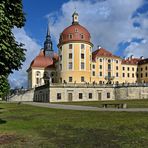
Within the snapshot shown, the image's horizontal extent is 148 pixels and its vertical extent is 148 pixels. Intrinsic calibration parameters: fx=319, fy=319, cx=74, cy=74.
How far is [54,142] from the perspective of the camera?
44.3 ft

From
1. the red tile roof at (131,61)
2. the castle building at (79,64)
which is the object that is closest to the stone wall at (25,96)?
the castle building at (79,64)

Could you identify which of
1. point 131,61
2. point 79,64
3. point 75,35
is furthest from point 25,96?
point 131,61

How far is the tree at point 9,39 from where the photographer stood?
667 inches

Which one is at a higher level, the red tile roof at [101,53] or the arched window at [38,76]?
the red tile roof at [101,53]

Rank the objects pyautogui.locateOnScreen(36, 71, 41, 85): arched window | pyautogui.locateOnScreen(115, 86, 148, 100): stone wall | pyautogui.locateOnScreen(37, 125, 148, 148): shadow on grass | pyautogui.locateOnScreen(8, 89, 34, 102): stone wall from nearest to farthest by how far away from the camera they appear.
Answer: pyautogui.locateOnScreen(37, 125, 148, 148): shadow on grass < pyautogui.locateOnScreen(115, 86, 148, 100): stone wall < pyautogui.locateOnScreen(8, 89, 34, 102): stone wall < pyautogui.locateOnScreen(36, 71, 41, 85): arched window

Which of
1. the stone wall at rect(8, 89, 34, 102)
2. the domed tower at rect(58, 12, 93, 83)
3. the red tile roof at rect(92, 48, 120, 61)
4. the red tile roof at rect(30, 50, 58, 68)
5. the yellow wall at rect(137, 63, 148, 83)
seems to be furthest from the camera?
the yellow wall at rect(137, 63, 148, 83)

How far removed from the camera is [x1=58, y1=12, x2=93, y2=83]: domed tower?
278ft

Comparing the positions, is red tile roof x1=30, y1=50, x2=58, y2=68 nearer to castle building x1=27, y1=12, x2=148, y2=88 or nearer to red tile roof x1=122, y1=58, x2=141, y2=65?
castle building x1=27, y1=12, x2=148, y2=88

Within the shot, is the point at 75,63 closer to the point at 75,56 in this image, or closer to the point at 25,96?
the point at 75,56

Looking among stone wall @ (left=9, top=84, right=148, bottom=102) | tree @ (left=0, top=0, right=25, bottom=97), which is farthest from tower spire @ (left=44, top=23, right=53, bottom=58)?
tree @ (left=0, top=0, right=25, bottom=97)

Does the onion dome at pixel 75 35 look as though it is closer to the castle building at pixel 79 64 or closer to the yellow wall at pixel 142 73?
the castle building at pixel 79 64

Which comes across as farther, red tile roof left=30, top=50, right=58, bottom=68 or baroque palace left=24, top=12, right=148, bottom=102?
red tile roof left=30, top=50, right=58, bottom=68

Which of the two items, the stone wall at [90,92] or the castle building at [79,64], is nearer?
the stone wall at [90,92]

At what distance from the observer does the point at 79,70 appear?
278ft
